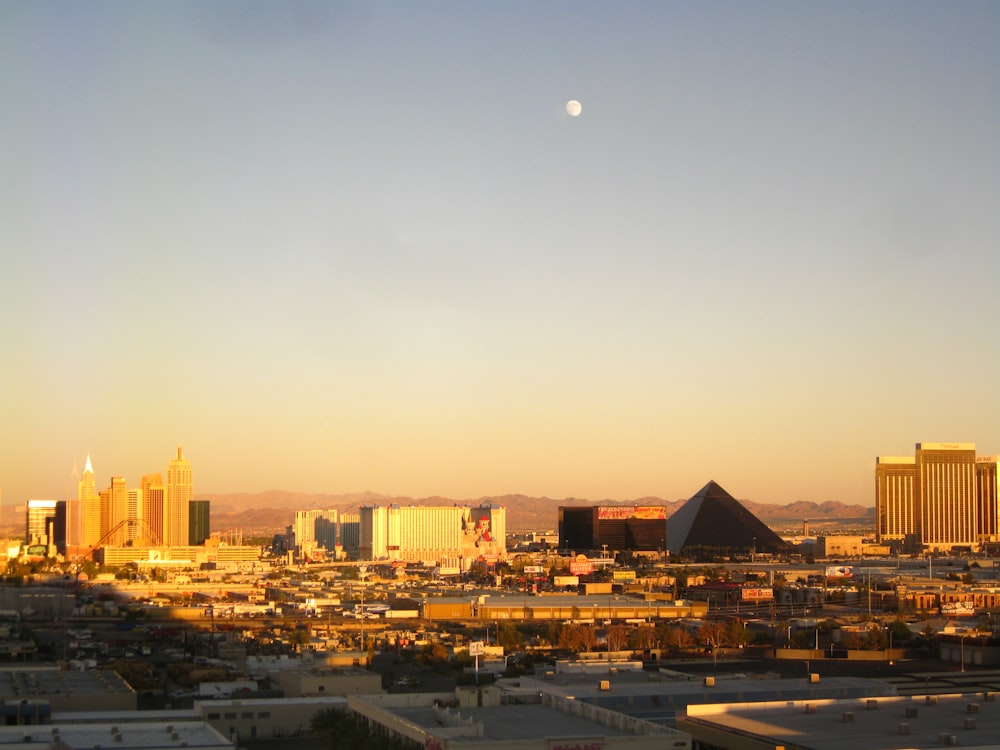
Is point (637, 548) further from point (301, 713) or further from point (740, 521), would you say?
point (301, 713)

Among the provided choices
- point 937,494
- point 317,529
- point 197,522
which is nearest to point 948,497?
point 937,494

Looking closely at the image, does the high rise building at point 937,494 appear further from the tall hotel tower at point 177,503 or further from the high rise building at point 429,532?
the tall hotel tower at point 177,503

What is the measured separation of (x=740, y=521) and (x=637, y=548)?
10706 mm

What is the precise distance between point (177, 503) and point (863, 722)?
121m

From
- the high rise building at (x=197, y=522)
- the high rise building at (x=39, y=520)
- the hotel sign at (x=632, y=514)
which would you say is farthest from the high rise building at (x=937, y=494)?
the high rise building at (x=39, y=520)

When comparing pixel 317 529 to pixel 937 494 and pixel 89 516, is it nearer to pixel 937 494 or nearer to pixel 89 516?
pixel 89 516

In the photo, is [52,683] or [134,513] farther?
[134,513]

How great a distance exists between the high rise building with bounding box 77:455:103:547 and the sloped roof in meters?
47.9

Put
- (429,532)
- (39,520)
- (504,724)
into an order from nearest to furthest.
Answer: (504,724)
(429,532)
(39,520)

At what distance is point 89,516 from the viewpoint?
4845 inches

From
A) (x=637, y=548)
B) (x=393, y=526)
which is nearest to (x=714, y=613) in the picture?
(x=637, y=548)

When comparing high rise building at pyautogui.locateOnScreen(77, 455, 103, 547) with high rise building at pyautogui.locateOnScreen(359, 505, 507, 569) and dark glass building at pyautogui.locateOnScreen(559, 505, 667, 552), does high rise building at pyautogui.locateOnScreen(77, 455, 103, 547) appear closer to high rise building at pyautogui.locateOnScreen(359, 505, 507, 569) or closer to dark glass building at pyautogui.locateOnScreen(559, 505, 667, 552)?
high rise building at pyautogui.locateOnScreen(359, 505, 507, 569)

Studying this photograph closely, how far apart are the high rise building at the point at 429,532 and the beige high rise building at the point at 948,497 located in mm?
37743

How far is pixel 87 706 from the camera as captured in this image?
2623 centimetres
